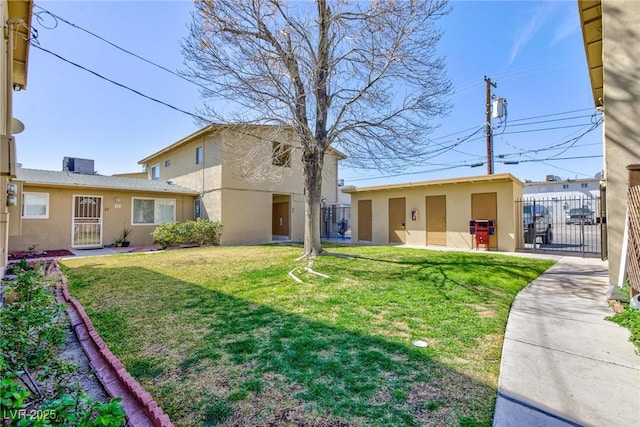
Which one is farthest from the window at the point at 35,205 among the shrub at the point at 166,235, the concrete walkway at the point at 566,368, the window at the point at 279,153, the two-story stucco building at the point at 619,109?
the two-story stucco building at the point at 619,109

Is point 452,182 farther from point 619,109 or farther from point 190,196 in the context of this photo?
point 190,196

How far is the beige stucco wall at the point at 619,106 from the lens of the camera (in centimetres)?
514

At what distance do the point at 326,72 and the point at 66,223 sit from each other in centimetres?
1152

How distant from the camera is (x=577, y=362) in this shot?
3092 millimetres

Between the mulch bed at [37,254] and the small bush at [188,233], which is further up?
the small bush at [188,233]

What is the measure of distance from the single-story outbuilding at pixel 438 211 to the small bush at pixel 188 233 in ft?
23.8

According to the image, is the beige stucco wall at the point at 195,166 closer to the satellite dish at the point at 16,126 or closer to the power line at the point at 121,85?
the power line at the point at 121,85

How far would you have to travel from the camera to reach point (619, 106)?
5273 mm

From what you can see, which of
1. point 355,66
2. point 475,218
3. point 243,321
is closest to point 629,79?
point 355,66

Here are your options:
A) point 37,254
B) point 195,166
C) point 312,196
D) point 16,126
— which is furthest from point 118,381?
point 195,166

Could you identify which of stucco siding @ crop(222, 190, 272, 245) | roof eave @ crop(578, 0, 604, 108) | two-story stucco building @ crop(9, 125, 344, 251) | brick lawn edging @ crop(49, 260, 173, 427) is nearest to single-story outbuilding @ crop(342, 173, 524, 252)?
two-story stucco building @ crop(9, 125, 344, 251)

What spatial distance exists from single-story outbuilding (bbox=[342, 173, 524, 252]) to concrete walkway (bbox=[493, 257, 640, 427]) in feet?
24.4

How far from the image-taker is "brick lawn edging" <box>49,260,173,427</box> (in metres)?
2.19

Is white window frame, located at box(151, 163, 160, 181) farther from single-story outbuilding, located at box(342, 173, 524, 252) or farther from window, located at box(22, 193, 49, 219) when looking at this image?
single-story outbuilding, located at box(342, 173, 524, 252)
